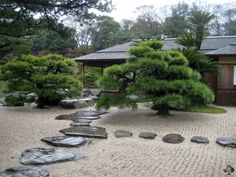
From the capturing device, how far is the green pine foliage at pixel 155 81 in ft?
33.1

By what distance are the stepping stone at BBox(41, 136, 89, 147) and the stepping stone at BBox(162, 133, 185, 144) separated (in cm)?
186

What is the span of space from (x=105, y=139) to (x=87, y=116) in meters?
3.13

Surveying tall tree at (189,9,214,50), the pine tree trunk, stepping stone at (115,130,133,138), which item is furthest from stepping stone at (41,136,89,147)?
tall tree at (189,9,214,50)

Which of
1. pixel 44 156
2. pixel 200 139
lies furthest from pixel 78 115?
pixel 44 156

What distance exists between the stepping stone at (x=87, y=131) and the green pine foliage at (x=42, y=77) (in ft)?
14.7

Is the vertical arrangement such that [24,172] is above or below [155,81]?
below

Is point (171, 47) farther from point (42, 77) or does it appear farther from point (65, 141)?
point (65, 141)

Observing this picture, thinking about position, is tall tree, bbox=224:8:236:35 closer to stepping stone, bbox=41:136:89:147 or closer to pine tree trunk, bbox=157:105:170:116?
pine tree trunk, bbox=157:105:170:116

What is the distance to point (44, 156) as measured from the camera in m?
6.00

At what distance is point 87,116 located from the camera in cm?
1079

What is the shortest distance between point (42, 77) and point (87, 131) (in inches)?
199

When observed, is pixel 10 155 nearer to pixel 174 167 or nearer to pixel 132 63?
pixel 174 167

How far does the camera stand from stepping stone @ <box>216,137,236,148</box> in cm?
725

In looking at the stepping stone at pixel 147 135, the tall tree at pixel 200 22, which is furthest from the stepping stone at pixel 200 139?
the tall tree at pixel 200 22
